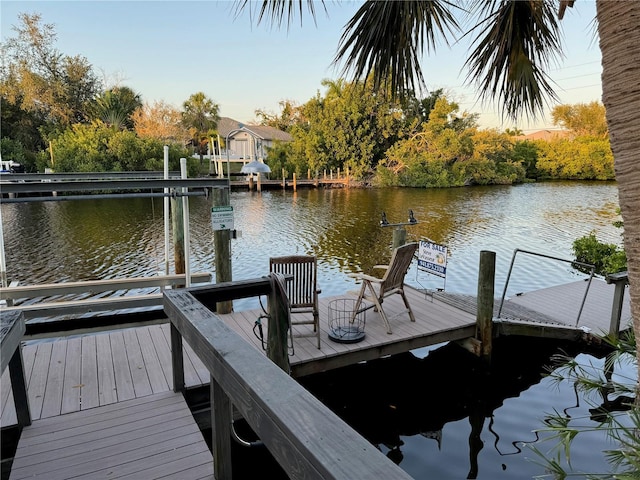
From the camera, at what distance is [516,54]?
333 cm

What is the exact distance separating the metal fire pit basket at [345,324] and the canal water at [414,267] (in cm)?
62

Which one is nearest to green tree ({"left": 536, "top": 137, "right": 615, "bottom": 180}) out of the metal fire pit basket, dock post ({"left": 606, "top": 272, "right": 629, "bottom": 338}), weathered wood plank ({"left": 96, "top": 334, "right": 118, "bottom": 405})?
dock post ({"left": 606, "top": 272, "right": 629, "bottom": 338})

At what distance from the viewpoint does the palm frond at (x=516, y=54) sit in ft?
10.5

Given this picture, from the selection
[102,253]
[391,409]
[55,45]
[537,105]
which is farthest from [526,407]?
[55,45]

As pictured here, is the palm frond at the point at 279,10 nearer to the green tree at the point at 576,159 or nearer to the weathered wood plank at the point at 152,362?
the weathered wood plank at the point at 152,362

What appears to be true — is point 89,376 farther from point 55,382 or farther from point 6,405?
point 6,405

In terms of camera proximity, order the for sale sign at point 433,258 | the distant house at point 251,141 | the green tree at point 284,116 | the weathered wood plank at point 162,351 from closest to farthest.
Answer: the weathered wood plank at point 162,351
the for sale sign at point 433,258
the distant house at point 251,141
the green tree at point 284,116

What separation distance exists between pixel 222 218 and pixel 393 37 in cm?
272

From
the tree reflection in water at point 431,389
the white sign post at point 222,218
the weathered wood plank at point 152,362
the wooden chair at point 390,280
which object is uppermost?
the white sign post at point 222,218

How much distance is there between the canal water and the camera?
3.96 m

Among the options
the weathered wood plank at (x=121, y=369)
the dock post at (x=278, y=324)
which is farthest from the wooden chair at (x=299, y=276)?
the weathered wood plank at (x=121, y=369)

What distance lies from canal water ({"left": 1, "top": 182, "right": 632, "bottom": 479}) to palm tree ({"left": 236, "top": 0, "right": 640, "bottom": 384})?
160 centimetres

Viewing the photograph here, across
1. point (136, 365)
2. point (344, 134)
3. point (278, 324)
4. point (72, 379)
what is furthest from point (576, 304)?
point (344, 134)

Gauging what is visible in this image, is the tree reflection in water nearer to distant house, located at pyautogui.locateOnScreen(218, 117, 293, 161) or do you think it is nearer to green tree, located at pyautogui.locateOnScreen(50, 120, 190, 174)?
green tree, located at pyautogui.locateOnScreen(50, 120, 190, 174)
